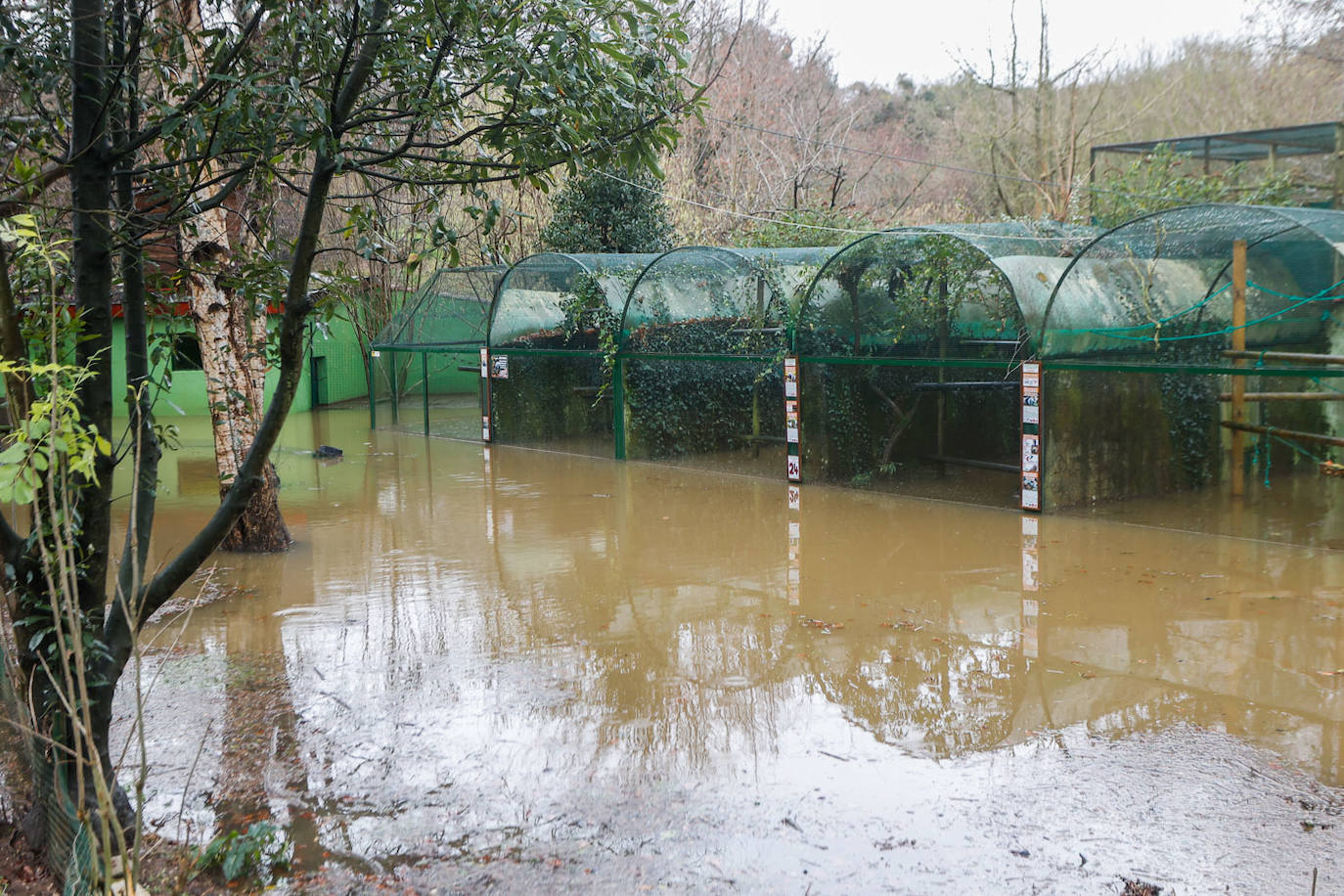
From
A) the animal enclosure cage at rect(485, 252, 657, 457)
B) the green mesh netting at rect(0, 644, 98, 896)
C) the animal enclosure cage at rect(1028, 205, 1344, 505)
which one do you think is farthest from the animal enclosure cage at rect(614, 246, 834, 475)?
the green mesh netting at rect(0, 644, 98, 896)

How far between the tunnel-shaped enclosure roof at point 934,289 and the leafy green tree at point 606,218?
690cm

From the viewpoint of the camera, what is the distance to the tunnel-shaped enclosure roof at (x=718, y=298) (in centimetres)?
1488

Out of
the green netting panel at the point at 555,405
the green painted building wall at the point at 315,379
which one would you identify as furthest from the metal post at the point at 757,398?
the green painted building wall at the point at 315,379

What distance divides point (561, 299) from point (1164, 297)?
356 inches

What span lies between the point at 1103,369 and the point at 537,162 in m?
8.19

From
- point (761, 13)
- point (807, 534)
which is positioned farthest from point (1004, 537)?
point (761, 13)

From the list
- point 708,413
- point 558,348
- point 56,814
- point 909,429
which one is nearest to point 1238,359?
point 909,429

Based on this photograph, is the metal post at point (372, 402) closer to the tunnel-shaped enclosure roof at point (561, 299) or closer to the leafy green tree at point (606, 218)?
the tunnel-shaped enclosure roof at point (561, 299)

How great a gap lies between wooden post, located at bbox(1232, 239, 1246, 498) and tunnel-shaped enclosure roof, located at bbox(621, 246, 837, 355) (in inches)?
194

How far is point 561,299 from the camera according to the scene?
1786cm

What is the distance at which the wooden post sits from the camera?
11.1m

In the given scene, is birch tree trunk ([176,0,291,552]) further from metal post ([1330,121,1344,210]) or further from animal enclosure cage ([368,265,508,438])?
metal post ([1330,121,1344,210])

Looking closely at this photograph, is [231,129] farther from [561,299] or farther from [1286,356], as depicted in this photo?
[561,299]

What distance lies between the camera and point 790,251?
15.4m
